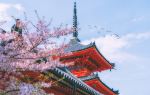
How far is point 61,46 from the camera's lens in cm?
1284

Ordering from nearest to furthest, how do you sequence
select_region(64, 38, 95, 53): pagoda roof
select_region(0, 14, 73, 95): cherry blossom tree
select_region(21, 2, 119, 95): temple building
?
select_region(0, 14, 73, 95): cherry blossom tree, select_region(21, 2, 119, 95): temple building, select_region(64, 38, 95, 53): pagoda roof

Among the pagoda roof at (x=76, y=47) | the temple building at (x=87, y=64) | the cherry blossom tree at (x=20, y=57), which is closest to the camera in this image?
the cherry blossom tree at (x=20, y=57)

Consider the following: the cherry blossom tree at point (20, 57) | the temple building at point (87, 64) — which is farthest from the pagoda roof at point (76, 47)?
the cherry blossom tree at point (20, 57)

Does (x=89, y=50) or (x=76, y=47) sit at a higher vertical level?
(x=76, y=47)

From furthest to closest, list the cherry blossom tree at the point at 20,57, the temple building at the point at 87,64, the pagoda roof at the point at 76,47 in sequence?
the pagoda roof at the point at 76,47 < the temple building at the point at 87,64 < the cherry blossom tree at the point at 20,57

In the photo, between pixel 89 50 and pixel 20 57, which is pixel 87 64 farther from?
pixel 20 57

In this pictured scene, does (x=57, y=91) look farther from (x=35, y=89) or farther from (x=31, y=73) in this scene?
(x=35, y=89)

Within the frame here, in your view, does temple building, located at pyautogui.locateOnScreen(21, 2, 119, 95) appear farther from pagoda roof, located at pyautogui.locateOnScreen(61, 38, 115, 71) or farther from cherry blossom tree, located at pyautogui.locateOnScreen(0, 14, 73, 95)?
cherry blossom tree, located at pyautogui.locateOnScreen(0, 14, 73, 95)

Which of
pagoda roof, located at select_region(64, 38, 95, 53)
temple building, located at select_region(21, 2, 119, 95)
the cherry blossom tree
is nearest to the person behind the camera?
the cherry blossom tree

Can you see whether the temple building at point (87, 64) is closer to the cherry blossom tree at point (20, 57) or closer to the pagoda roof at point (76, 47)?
the pagoda roof at point (76, 47)

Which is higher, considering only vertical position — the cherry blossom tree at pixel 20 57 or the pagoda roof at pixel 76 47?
the pagoda roof at pixel 76 47

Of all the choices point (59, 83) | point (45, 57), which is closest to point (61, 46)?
point (45, 57)

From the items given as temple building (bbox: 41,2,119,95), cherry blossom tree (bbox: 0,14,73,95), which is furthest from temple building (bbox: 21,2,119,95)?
cherry blossom tree (bbox: 0,14,73,95)

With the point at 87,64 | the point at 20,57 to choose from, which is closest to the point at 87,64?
the point at 87,64
